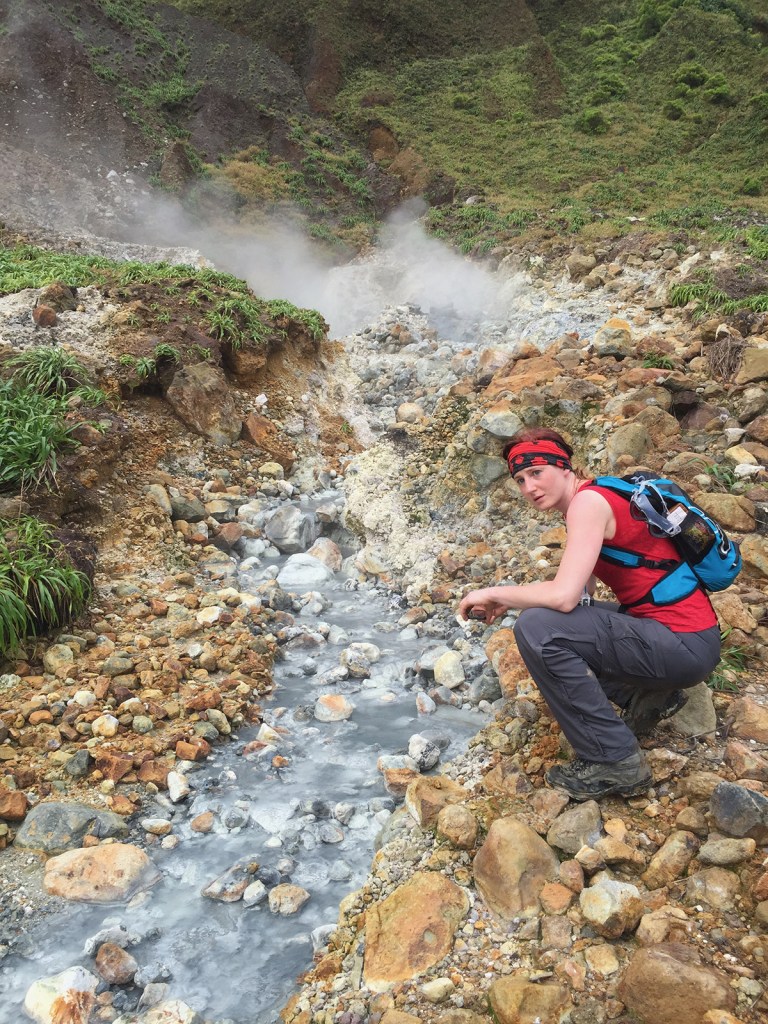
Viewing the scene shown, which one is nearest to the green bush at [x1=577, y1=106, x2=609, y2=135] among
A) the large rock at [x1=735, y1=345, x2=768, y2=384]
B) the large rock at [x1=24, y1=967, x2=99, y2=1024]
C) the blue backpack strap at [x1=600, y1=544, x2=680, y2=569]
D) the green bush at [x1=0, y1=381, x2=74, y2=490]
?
the large rock at [x1=735, y1=345, x2=768, y2=384]

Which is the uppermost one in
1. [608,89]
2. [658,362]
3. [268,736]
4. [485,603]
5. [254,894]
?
[608,89]

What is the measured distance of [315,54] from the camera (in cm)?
2642

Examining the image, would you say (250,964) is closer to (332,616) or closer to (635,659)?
(635,659)

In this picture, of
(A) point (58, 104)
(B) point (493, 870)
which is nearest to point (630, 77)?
(A) point (58, 104)

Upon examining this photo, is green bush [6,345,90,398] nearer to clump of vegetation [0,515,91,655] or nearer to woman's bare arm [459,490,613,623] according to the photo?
clump of vegetation [0,515,91,655]

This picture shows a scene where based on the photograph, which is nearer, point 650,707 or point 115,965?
point 115,965

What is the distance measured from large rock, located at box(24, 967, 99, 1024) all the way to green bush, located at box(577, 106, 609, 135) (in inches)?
1032

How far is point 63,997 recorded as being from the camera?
2127mm

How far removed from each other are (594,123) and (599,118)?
0.86 feet

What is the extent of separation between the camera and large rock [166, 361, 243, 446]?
6.57 metres

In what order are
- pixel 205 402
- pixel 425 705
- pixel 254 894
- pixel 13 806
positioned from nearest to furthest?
pixel 254 894, pixel 13 806, pixel 425 705, pixel 205 402

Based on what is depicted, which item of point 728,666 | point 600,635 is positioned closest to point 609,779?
point 600,635

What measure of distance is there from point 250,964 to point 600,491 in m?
2.18

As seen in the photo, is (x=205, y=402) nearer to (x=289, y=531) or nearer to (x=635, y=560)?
(x=289, y=531)
